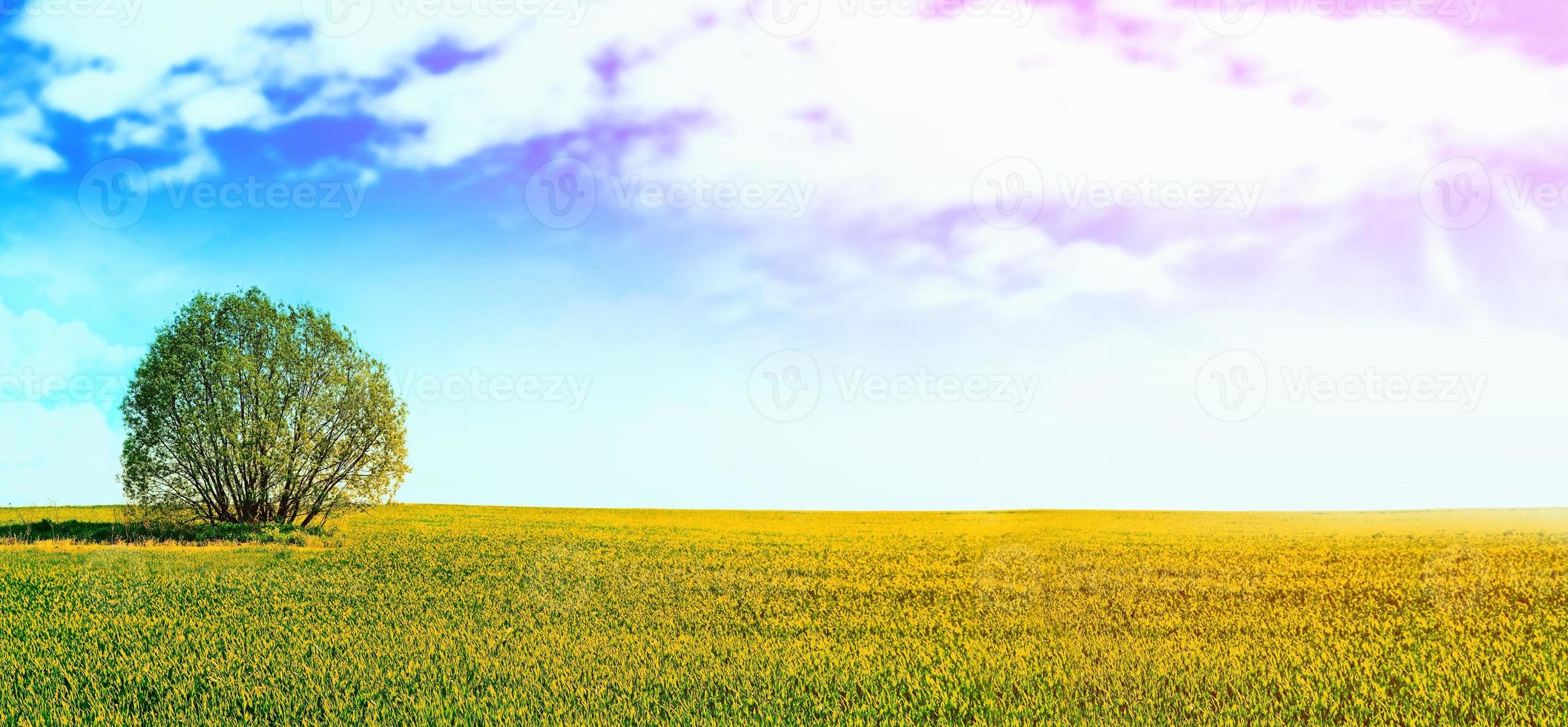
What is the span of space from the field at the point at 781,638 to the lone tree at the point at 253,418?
781 centimetres

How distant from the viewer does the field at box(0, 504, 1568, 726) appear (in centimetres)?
967

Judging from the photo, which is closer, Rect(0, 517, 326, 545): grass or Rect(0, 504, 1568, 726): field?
Rect(0, 504, 1568, 726): field

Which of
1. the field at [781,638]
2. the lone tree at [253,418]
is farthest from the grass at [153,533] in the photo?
the field at [781,638]

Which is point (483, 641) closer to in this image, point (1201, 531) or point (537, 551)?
point (537, 551)

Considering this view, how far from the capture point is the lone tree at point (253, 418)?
34.1 meters

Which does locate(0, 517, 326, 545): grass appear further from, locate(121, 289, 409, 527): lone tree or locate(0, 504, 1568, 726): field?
locate(0, 504, 1568, 726): field

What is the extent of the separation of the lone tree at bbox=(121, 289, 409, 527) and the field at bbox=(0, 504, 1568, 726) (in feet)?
25.6

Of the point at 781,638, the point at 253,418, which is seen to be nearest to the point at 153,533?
the point at 253,418

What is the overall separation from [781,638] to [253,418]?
29218 mm

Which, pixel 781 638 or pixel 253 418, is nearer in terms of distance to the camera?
pixel 781 638

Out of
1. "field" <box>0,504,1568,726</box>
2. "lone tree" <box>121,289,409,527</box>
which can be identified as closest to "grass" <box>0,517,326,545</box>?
"lone tree" <box>121,289,409,527</box>

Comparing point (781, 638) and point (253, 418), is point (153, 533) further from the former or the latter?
point (781, 638)

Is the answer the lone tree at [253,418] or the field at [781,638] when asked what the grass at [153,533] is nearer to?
the lone tree at [253,418]

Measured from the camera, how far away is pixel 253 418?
34562mm
